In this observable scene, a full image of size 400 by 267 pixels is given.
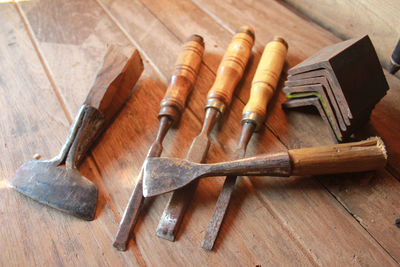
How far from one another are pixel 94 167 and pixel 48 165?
13 cm

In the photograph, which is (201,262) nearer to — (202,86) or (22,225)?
(22,225)

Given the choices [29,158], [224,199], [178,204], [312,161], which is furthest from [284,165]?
[29,158]

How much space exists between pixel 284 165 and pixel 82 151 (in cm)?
61

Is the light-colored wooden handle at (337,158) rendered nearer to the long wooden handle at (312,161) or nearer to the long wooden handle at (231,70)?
the long wooden handle at (312,161)

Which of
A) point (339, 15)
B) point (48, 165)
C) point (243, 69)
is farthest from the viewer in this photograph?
point (339, 15)

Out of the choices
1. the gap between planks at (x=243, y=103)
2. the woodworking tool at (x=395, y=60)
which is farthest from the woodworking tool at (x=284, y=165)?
the woodworking tool at (x=395, y=60)

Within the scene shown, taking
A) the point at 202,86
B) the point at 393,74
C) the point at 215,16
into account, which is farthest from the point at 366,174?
the point at 215,16

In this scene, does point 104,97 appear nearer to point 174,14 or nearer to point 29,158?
point 29,158

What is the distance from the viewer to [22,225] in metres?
0.88

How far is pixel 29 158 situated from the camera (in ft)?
3.33

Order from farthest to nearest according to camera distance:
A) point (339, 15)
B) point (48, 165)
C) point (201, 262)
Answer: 1. point (339, 15)
2. point (48, 165)
3. point (201, 262)

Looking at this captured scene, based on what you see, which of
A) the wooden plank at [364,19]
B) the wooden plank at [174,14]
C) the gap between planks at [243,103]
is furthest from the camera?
the wooden plank at [174,14]

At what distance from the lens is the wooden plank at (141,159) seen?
0.82m

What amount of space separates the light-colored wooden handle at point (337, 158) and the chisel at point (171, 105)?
40 cm
